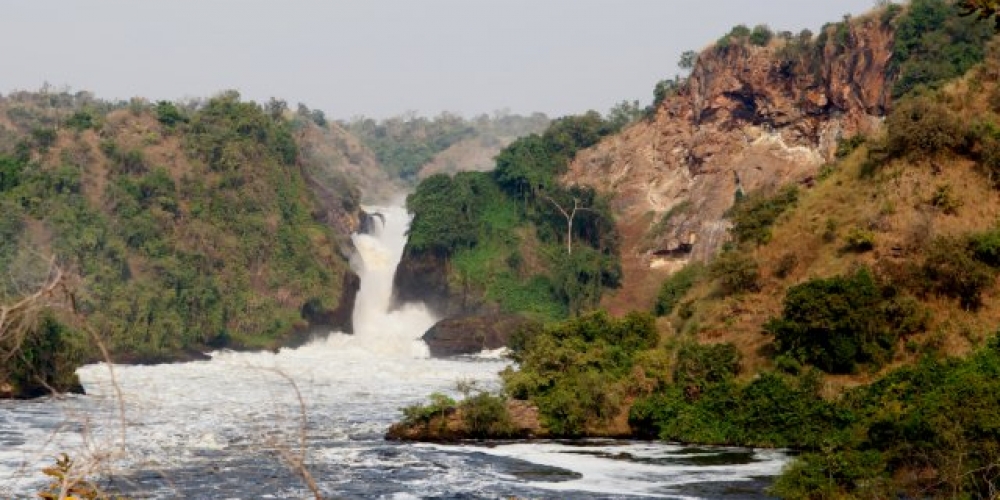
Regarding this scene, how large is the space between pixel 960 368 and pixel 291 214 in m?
66.2

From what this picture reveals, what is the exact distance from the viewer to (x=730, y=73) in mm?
89125

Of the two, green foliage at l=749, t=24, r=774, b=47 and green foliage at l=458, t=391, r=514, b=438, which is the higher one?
green foliage at l=749, t=24, r=774, b=47

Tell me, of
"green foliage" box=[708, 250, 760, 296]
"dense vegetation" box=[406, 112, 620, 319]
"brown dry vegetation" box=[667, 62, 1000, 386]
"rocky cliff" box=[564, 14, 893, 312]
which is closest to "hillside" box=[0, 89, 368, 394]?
"dense vegetation" box=[406, 112, 620, 319]

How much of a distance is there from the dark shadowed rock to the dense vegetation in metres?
8.20

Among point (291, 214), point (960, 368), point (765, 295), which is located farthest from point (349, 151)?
point (960, 368)

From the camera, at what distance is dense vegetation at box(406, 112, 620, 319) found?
285ft

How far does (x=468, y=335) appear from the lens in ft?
252

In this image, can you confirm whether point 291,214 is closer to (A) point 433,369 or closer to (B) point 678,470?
(A) point 433,369

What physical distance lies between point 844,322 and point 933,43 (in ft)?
150

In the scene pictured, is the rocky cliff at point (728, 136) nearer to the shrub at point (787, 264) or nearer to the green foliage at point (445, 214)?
the green foliage at point (445, 214)

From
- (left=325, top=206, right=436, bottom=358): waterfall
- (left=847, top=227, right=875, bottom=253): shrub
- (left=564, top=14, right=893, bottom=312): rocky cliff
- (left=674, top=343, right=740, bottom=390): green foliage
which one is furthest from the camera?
(left=564, top=14, right=893, bottom=312): rocky cliff

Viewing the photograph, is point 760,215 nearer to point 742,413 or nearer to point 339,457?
point 742,413

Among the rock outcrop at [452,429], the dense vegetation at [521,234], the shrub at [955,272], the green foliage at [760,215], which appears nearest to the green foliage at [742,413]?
the rock outcrop at [452,429]

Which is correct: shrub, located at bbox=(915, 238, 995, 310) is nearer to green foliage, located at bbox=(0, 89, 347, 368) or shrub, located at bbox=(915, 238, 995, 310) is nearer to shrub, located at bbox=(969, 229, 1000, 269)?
shrub, located at bbox=(969, 229, 1000, 269)
